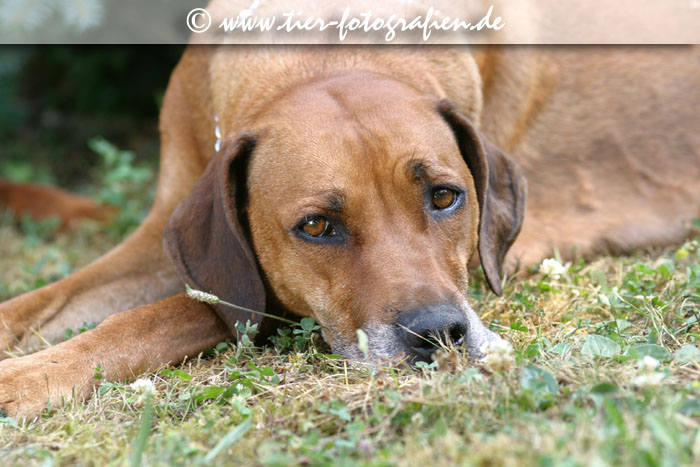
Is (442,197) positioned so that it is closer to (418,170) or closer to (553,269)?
(418,170)

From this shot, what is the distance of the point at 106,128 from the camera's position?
855 cm

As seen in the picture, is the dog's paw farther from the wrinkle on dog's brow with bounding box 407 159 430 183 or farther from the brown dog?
the wrinkle on dog's brow with bounding box 407 159 430 183

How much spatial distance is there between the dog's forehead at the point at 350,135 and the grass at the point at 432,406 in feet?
1.98

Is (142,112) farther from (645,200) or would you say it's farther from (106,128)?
(645,200)

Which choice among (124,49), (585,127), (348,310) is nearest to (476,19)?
(585,127)

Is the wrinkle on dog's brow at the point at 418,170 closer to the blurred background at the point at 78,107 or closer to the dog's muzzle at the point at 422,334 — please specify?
the dog's muzzle at the point at 422,334

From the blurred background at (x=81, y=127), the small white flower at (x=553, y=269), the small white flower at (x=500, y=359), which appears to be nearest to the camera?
the small white flower at (x=500, y=359)

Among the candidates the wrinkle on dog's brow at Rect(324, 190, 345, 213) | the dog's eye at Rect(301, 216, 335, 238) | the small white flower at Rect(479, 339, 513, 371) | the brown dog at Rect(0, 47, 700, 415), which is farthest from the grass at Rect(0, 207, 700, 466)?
the wrinkle on dog's brow at Rect(324, 190, 345, 213)

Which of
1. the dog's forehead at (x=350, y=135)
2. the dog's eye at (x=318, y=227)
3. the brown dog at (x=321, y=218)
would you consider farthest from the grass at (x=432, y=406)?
the dog's forehead at (x=350, y=135)

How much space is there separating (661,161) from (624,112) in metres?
0.38

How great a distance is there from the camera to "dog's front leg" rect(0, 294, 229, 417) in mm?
2809

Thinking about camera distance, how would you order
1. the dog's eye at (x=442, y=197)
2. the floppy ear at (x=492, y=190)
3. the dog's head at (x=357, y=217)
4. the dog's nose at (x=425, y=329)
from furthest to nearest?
the floppy ear at (x=492, y=190) < the dog's eye at (x=442, y=197) < the dog's head at (x=357, y=217) < the dog's nose at (x=425, y=329)

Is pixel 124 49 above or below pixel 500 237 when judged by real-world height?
above

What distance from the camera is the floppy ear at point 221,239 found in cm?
318
